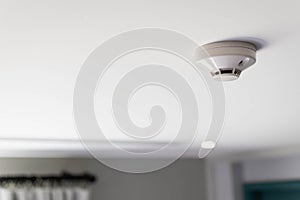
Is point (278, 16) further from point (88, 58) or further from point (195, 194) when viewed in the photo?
point (195, 194)

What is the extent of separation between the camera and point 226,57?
110 centimetres

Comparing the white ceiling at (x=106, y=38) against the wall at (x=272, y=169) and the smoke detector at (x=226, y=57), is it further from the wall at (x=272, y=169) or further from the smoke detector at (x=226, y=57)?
the wall at (x=272, y=169)

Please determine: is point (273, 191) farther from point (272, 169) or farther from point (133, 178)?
point (133, 178)

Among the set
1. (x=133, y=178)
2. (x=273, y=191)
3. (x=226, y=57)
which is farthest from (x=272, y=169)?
(x=226, y=57)

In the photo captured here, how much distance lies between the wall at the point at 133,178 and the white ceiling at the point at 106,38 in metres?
1.11

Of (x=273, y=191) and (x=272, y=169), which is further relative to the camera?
(x=273, y=191)

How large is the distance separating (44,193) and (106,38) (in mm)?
2066

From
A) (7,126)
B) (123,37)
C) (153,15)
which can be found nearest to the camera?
(153,15)

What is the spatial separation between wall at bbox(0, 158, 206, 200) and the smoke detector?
80.4 inches

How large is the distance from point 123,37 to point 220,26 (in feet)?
0.63

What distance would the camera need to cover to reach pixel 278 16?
3.10 ft

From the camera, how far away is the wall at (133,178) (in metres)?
3.00

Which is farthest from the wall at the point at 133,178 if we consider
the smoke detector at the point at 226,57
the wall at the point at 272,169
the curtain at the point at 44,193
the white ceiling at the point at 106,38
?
the smoke detector at the point at 226,57

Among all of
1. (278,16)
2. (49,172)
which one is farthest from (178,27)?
(49,172)
